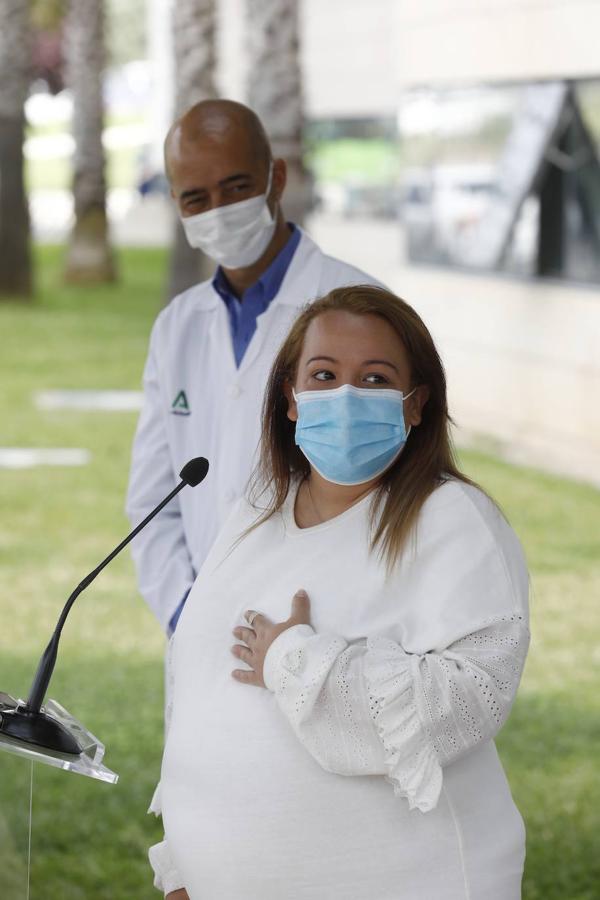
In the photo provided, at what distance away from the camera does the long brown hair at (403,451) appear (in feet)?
7.27

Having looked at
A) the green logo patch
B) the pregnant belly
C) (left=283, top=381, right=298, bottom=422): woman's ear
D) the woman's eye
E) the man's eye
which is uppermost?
the man's eye

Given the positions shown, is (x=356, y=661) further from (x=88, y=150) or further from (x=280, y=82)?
(x=88, y=150)

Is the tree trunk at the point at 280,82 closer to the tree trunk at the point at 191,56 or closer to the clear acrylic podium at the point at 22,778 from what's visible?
the tree trunk at the point at 191,56

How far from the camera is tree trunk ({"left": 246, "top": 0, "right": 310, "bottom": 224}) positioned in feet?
43.2

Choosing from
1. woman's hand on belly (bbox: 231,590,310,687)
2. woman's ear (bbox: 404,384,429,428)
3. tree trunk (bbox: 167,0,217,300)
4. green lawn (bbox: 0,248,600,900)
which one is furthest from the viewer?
tree trunk (bbox: 167,0,217,300)

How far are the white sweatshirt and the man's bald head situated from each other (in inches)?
49.3

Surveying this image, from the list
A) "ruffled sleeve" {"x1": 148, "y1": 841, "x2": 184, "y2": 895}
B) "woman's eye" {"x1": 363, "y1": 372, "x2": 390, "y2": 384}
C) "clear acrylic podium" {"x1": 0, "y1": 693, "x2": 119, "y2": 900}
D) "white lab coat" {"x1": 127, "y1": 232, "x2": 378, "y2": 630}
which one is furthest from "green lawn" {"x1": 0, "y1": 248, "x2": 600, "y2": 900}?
"white lab coat" {"x1": 127, "y1": 232, "x2": 378, "y2": 630}

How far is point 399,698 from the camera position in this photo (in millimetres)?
2082

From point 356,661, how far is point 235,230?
1511 millimetres

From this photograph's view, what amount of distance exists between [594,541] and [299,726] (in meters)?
7.96

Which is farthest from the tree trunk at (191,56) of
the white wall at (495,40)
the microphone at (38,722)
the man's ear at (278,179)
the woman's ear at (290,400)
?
the microphone at (38,722)

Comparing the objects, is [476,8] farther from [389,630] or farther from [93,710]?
[389,630]

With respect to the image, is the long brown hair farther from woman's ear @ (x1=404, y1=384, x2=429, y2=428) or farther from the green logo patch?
the green logo patch

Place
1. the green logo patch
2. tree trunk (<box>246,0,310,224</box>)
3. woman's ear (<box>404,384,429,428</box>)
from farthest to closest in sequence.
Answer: tree trunk (<box>246,0,310,224</box>) < the green logo patch < woman's ear (<box>404,384,429,428</box>)
